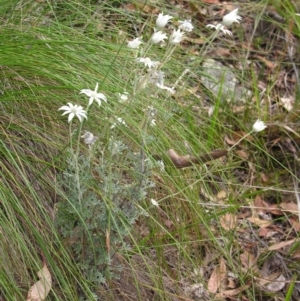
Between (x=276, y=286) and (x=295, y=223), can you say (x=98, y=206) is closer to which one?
(x=276, y=286)

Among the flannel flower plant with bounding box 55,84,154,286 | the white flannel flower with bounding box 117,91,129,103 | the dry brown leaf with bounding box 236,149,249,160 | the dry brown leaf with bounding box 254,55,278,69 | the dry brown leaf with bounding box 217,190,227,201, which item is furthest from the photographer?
the dry brown leaf with bounding box 254,55,278,69

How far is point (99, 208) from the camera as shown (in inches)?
77.8

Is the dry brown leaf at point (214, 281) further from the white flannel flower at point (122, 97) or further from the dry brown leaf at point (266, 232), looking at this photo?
the white flannel flower at point (122, 97)

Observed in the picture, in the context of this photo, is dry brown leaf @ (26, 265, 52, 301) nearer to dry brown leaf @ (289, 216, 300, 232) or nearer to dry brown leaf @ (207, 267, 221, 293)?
dry brown leaf @ (207, 267, 221, 293)

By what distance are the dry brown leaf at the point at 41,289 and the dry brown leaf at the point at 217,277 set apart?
898mm

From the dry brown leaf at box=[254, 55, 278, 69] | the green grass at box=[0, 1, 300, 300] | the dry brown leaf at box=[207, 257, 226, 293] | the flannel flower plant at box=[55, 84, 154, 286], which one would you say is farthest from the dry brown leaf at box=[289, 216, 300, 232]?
the flannel flower plant at box=[55, 84, 154, 286]

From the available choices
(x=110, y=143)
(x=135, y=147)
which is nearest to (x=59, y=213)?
(x=110, y=143)

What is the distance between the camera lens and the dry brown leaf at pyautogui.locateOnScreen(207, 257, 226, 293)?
2.66 metres

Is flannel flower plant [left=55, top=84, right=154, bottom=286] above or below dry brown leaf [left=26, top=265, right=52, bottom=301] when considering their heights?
above

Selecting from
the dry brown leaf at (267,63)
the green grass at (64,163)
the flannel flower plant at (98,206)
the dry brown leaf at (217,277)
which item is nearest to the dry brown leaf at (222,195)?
the green grass at (64,163)

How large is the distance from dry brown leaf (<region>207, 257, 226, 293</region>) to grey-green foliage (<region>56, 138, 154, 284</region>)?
2.36 ft

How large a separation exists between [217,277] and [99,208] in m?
0.93

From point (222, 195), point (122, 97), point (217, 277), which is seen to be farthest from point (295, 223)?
point (122, 97)

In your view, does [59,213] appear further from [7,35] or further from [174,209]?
[7,35]
